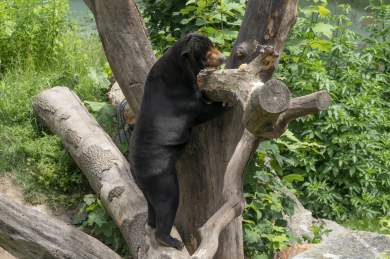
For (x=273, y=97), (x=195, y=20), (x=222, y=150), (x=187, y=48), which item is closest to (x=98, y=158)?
(x=195, y=20)

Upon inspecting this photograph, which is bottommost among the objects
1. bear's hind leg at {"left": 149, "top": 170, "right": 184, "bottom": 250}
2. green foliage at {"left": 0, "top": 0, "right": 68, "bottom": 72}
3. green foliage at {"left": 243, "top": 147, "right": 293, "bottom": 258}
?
green foliage at {"left": 243, "top": 147, "right": 293, "bottom": 258}

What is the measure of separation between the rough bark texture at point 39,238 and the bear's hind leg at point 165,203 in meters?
0.56

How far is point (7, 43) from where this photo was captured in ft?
26.1

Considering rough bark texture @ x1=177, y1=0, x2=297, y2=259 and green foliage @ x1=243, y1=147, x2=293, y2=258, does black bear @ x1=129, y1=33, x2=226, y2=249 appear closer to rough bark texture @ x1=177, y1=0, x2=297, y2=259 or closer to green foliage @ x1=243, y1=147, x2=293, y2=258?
rough bark texture @ x1=177, y1=0, x2=297, y2=259

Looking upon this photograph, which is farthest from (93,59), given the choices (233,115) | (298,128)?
(233,115)

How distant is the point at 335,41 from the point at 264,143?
3375 millimetres

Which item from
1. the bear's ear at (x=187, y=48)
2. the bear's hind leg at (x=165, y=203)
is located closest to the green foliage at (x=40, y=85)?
the bear's hind leg at (x=165, y=203)

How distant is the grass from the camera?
6.23 meters

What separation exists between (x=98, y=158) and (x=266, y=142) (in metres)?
1.56

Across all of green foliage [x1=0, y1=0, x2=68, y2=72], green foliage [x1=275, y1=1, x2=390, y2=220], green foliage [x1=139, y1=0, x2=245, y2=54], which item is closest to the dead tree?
green foliage [x1=139, y1=0, x2=245, y2=54]

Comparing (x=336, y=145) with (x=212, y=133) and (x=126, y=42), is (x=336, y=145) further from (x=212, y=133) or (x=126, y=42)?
(x=126, y=42)

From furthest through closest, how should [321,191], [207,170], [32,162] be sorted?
[321,191], [32,162], [207,170]

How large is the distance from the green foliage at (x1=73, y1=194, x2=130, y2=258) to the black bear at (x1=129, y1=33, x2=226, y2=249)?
114cm

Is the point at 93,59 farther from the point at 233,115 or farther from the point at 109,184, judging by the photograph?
the point at 233,115
